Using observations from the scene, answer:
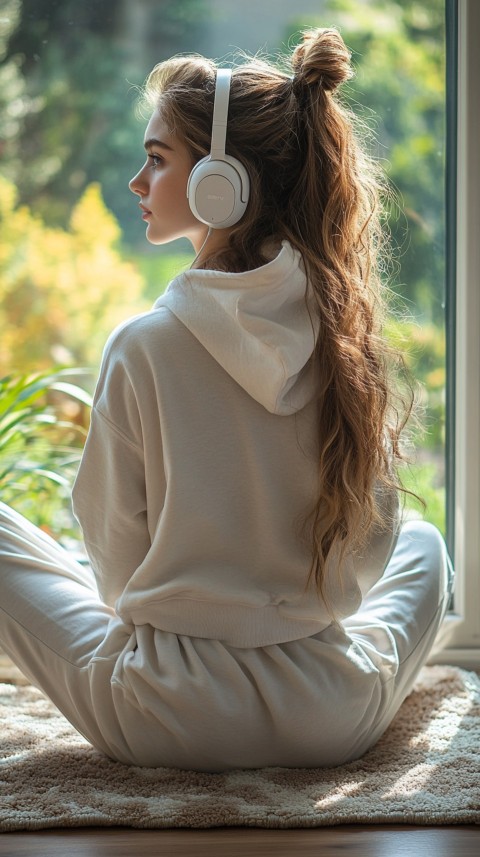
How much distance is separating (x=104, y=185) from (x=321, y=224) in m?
0.92

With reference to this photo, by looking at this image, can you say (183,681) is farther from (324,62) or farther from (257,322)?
(324,62)

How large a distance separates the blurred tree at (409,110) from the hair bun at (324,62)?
66 centimetres

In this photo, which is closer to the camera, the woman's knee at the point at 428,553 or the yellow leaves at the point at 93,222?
the woman's knee at the point at 428,553

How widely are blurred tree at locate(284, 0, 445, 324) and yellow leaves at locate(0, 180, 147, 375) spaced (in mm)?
654

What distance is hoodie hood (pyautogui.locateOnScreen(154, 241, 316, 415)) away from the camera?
1437 mm

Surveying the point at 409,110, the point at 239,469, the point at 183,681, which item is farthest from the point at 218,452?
the point at 409,110

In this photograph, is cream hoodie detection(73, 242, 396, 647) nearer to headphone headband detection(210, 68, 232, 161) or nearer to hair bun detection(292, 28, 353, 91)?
headphone headband detection(210, 68, 232, 161)

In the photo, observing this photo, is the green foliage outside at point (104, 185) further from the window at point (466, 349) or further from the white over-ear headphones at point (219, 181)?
the white over-ear headphones at point (219, 181)

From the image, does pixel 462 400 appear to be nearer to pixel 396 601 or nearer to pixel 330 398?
pixel 396 601

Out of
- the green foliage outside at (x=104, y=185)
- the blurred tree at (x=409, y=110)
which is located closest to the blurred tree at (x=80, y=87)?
the green foliage outside at (x=104, y=185)

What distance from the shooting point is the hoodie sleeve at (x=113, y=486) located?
60.1 inches

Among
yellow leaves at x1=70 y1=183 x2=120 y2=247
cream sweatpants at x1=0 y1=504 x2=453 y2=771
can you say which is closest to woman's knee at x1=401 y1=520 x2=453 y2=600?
cream sweatpants at x1=0 y1=504 x2=453 y2=771

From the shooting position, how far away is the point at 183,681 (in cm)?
149

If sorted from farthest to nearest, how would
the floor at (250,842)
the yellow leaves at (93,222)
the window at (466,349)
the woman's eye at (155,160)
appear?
1. the yellow leaves at (93,222)
2. the window at (466,349)
3. the woman's eye at (155,160)
4. the floor at (250,842)
